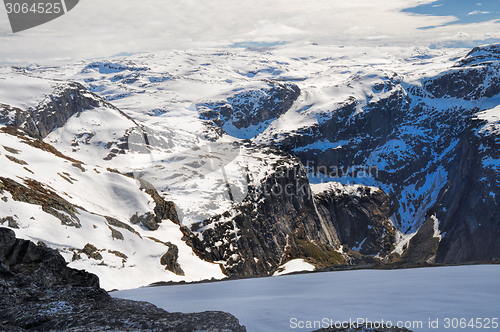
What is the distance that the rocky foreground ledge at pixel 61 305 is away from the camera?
291 inches

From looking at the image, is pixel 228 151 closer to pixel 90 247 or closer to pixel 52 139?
pixel 52 139

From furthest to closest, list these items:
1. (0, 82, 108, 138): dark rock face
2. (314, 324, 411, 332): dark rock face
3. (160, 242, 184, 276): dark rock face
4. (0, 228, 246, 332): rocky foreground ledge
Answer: (0, 82, 108, 138): dark rock face
(160, 242, 184, 276): dark rock face
(0, 228, 246, 332): rocky foreground ledge
(314, 324, 411, 332): dark rock face

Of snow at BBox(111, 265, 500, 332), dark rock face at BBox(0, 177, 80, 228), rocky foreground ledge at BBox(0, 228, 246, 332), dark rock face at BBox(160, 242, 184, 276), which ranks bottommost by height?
dark rock face at BBox(160, 242, 184, 276)

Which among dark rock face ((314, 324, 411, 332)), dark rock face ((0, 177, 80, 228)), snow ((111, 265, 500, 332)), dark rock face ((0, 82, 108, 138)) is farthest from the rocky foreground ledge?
dark rock face ((0, 82, 108, 138))

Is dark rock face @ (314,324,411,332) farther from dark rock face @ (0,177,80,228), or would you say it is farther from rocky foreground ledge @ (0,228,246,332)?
dark rock face @ (0,177,80,228)

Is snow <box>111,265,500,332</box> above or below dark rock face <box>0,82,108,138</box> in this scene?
above

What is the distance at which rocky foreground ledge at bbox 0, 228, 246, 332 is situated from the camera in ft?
24.3

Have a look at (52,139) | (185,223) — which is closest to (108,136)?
(52,139)

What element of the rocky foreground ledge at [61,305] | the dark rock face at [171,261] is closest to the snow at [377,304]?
the rocky foreground ledge at [61,305]

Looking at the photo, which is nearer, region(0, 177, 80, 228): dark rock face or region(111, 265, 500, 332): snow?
region(111, 265, 500, 332): snow

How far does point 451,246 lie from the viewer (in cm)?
18625

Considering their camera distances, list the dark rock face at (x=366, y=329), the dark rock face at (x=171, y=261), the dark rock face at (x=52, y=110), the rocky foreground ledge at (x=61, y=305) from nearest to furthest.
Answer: the dark rock face at (x=366, y=329), the rocky foreground ledge at (x=61, y=305), the dark rock face at (x=171, y=261), the dark rock face at (x=52, y=110)

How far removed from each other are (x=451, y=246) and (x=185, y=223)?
6406 inches

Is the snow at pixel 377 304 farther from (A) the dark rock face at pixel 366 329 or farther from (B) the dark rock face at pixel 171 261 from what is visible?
(B) the dark rock face at pixel 171 261
